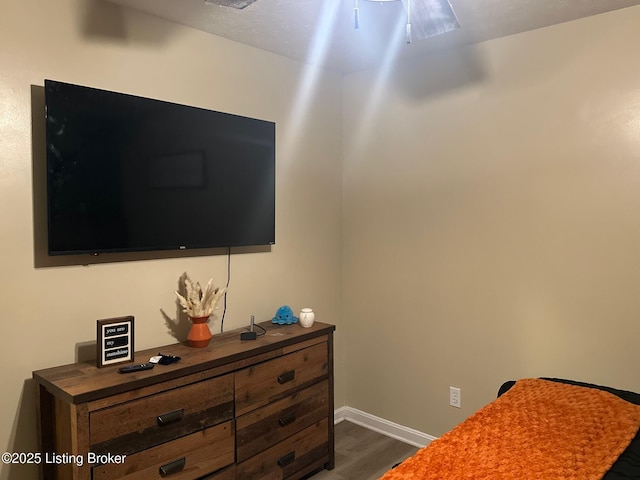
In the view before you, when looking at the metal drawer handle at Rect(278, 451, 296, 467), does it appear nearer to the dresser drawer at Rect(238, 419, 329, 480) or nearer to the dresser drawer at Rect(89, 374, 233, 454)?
the dresser drawer at Rect(238, 419, 329, 480)

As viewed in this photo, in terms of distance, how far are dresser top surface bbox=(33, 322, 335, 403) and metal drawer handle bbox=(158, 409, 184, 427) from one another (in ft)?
0.50

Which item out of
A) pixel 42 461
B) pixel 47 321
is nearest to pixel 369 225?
pixel 47 321

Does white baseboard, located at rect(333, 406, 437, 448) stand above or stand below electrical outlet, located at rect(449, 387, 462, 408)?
below

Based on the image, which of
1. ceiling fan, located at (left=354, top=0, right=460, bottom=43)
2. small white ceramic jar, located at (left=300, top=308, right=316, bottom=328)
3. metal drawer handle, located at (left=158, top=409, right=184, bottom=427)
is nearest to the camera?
ceiling fan, located at (left=354, top=0, right=460, bottom=43)

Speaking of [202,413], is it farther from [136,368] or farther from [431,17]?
[431,17]

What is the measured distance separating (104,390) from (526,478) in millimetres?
1512

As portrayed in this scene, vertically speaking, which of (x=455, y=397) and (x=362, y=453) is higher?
(x=455, y=397)

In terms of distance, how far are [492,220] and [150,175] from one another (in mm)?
1939

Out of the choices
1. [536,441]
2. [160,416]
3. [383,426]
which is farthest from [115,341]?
[383,426]

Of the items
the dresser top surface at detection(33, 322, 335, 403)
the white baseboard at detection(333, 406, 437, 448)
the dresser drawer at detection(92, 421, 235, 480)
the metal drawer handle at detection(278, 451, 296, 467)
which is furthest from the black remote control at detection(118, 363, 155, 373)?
the white baseboard at detection(333, 406, 437, 448)

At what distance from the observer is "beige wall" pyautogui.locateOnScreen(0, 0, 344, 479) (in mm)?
2123

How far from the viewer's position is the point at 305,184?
11.2ft

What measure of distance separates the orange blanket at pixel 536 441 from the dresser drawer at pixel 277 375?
1.09 meters

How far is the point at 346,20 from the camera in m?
2.62
